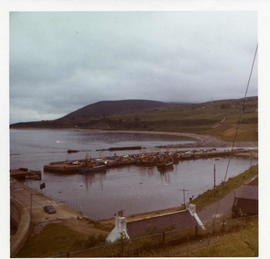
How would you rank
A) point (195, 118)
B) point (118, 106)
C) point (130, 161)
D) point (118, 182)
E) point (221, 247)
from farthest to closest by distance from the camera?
point (130, 161) < point (195, 118) < point (118, 182) < point (118, 106) < point (221, 247)

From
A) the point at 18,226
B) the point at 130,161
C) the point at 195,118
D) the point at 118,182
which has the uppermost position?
the point at 195,118

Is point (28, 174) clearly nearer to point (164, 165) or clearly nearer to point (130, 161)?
point (164, 165)

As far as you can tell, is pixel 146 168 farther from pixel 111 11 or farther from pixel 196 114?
pixel 111 11

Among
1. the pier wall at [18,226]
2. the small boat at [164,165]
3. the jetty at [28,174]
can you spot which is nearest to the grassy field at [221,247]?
the pier wall at [18,226]

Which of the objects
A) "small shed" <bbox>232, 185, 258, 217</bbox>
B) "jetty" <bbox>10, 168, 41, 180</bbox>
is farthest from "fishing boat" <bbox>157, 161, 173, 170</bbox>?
"small shed" <bbox>232, 185, 258, 217</bbox>

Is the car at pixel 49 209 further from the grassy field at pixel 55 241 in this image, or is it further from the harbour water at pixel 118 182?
the harbour water at pixel 118 182

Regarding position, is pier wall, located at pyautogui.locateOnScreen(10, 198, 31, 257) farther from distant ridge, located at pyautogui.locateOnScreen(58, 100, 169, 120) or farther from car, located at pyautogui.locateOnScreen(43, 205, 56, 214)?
distant ridge, located at pyautogui.locateOnScreen(58, 100, 169, 120)

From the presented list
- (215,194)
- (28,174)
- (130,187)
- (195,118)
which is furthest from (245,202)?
(195,118)
